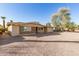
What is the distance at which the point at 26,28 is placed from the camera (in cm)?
411

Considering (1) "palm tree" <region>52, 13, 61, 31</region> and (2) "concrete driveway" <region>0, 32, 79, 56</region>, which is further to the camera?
(1) "palm tree" <region>52, 13, 61, 31</region>

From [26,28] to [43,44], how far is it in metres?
0.55

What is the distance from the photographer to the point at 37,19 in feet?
13.4

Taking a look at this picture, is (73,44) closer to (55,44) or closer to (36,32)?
(55,44)

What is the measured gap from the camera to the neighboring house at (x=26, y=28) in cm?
408

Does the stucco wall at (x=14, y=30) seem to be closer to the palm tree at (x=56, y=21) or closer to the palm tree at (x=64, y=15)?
the palm tree at (x=56, y=21)

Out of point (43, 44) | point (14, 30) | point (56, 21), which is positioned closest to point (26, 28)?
point (14, 30)

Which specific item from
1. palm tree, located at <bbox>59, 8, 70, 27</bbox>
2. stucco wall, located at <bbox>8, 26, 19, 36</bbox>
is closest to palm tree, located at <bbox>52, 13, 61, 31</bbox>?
palm tree, located at <bbox>59, 8, 70, 27</bbox>

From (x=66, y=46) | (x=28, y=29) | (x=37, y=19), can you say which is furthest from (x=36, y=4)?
(x=66, y=46)

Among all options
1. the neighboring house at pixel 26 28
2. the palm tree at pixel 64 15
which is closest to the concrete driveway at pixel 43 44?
the neighboring house at pixel 26 28

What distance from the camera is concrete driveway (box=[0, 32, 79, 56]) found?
3982 mm

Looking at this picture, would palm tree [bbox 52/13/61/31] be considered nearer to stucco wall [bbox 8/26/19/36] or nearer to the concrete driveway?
the concrete driveway

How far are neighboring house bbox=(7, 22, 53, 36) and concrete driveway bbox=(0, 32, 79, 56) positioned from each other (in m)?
0.10

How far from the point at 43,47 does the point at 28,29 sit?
55 cm
